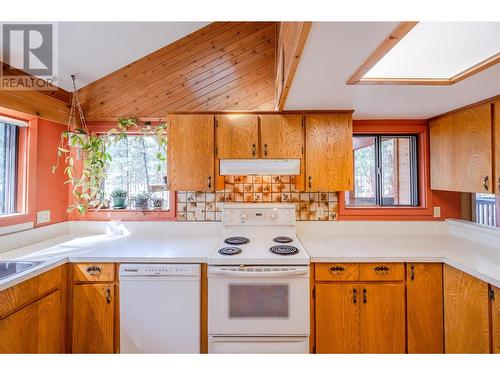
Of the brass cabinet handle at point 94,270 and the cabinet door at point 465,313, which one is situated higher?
the brass cabinet handle at point 94,270

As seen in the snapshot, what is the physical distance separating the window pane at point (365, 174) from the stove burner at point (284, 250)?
1.09 metres

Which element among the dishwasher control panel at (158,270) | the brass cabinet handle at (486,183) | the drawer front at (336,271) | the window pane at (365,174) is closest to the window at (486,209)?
the window pane at (365,174)

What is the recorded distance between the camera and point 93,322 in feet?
5.86

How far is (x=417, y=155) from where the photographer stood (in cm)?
254

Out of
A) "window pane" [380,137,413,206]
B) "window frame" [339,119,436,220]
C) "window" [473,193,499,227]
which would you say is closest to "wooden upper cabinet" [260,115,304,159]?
"window frame" [339,119,436,220]

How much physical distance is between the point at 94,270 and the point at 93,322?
1.25 feet

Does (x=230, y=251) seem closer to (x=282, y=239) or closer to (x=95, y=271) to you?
(x=282, y=239)

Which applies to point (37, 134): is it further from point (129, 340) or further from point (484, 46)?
point (484, 46)

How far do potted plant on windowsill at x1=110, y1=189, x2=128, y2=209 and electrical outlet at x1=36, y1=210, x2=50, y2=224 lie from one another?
21.9 inches

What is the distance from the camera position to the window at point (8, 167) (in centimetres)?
202

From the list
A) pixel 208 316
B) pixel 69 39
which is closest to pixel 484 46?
pixel 208 316

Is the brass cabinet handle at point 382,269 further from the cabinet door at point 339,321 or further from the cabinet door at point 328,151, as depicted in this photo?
the cabinet door at point 328,151

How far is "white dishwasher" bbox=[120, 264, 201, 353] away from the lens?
5.75ft
